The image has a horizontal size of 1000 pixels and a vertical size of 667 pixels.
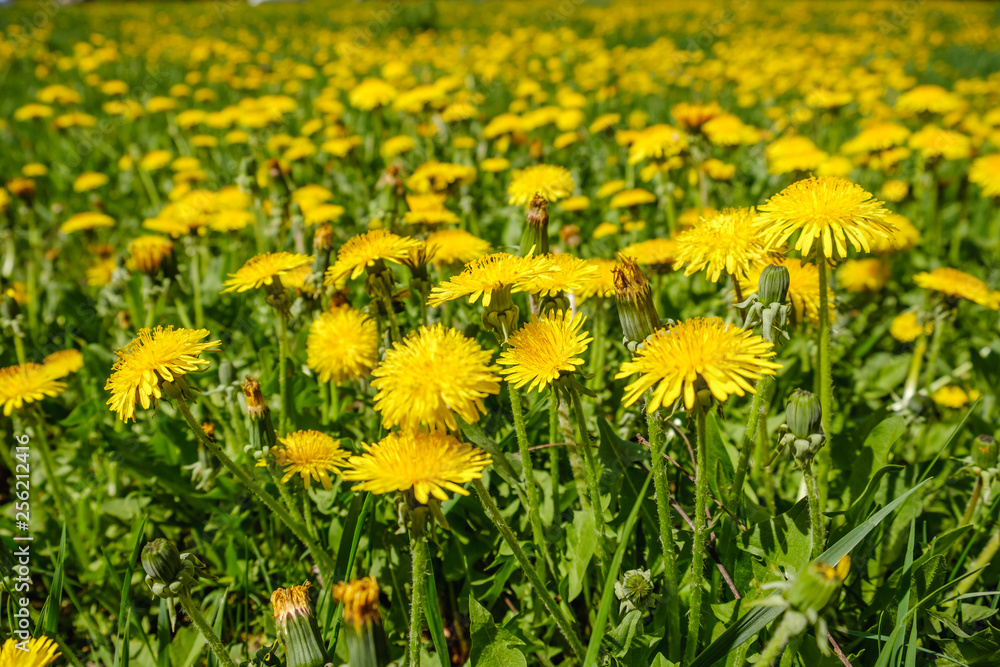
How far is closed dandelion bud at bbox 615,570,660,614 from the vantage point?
1.09m

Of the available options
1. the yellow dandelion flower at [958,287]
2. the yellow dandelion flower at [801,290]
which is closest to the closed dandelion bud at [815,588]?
the yellow dandelion flower at [801,290]

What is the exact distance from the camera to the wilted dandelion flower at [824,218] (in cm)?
108

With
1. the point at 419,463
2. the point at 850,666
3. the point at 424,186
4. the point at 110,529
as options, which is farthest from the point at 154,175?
the point at 850,666

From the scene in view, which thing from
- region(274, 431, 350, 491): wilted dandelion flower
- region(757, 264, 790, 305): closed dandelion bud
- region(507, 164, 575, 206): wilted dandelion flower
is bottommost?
region(274, 431, 350, 491): wilted dandelion flower

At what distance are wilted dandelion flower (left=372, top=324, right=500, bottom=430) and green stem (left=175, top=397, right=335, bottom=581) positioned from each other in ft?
Answer: 1.11

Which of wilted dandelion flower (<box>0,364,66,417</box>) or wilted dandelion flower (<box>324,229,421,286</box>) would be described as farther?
wilted dandelion flower (<box>0,364,66,417</box>)

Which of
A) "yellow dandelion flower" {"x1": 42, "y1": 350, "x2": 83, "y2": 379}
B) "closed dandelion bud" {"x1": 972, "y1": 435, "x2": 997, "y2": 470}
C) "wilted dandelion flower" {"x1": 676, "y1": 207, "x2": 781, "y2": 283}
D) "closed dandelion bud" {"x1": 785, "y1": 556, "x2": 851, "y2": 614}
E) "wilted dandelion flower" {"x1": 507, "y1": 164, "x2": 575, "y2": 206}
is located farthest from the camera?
"wilted dandelion flower" {"x1": 507, "y1": 164, "x2": 575, "y2": 206}

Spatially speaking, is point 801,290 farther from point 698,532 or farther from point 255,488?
point 255,488

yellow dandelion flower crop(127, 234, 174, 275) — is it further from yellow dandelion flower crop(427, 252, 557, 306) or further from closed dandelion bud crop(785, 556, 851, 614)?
closed dandelion bud crop(785, 556, 851, 614)

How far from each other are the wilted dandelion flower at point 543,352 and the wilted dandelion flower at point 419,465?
0.14 m

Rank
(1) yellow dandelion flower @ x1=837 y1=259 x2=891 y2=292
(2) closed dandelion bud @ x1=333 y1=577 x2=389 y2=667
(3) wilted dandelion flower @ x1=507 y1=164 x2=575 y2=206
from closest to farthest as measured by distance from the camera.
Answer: (2) closed dandelion bud @ x1=333 y1=577 x2=389 y2=667 < (3) wilted dandelion flower @ x1=507 y1=164 x2=575 y2=206 < (1) yellow dandelion flower @ x1=837 y1=259 x2=891 y2=292

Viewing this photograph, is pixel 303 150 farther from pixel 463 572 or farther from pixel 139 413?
pixel 463 572

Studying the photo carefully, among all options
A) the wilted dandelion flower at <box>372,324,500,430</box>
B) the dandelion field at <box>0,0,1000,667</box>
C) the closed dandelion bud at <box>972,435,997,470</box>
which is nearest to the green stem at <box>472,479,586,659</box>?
the dandelion field at <box>0,0,1000,667</box>

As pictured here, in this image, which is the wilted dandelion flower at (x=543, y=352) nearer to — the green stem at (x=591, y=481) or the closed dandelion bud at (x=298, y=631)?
the green stem at (x=591, y=481)
